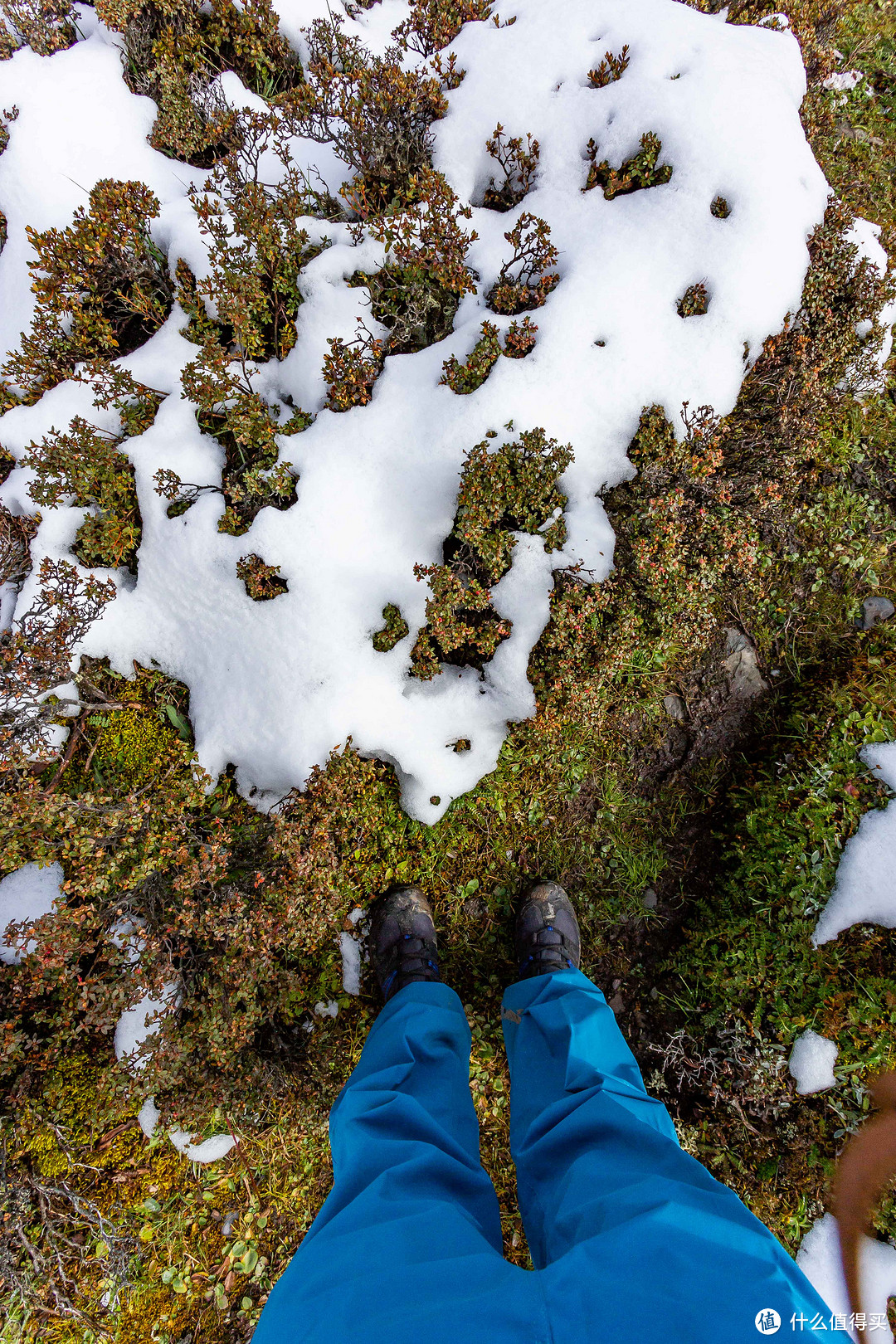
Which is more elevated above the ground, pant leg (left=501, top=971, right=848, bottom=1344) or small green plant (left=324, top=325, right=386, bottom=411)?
small green plant (left=324, top=325, right=386, bottom=411)

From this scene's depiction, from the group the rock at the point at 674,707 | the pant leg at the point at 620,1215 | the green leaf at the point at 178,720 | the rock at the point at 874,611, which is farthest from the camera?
the rock at the point at 874,611

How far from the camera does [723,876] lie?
4266 mm

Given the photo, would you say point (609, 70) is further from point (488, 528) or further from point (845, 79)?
point (488, 528)

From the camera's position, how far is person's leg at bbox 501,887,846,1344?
173 cm

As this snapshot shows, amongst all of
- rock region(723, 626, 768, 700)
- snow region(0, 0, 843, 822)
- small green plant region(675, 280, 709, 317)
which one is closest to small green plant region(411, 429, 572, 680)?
snow region(0, 0, 843, 822)

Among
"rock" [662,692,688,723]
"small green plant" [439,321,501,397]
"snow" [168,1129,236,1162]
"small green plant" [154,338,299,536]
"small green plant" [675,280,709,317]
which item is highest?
"small green plant" [675,280,709,317]

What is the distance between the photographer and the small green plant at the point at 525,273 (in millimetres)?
3529

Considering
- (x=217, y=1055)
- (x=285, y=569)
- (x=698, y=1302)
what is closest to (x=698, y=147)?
(x=285, y=569)

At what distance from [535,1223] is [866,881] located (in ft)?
9.74

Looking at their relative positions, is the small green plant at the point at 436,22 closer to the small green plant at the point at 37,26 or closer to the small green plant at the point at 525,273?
the small green plant at the point at 525,273

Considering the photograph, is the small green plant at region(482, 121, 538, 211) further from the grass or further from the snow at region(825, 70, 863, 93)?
the snow at region(825, 70, 863, 93)

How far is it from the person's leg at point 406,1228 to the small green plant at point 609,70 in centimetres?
622

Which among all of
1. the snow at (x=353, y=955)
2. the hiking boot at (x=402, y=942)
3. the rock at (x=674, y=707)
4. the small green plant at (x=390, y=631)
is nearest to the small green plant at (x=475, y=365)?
the small green plant at (x=390, y=631)

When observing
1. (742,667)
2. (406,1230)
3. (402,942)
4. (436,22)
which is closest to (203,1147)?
(402,942)
